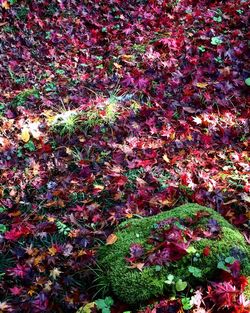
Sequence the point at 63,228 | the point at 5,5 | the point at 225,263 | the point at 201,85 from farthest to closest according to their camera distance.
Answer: the point at 5,5 < the point at 201,85 < the point at 63,228 < the point at 225,263

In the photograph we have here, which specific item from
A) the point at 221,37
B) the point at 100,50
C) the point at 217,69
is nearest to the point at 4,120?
the point at 100,50

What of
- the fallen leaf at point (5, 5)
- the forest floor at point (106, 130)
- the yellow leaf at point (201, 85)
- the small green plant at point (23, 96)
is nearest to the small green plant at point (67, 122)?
the forest floor at point (106, 130)

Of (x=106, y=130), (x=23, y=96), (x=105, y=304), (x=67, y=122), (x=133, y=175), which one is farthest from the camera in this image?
(x=23, y=96)

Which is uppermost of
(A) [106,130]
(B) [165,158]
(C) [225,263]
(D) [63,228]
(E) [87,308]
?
(C) [225,263]

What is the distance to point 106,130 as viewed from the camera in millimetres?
4742

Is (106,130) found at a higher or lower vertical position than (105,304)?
higher

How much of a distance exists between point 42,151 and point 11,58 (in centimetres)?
227

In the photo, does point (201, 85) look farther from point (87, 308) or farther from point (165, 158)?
point (87, 308)

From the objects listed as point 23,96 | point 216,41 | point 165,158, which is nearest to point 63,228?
point 165,158

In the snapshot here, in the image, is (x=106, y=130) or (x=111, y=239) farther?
(x=106, y=130)

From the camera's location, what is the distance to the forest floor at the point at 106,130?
3.50 meters

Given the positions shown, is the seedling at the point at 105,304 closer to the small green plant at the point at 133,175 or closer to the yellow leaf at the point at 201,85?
the small green plant at the point at 133,175

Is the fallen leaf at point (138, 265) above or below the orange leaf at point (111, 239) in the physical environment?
above

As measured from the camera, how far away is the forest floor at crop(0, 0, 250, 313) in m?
3.50
